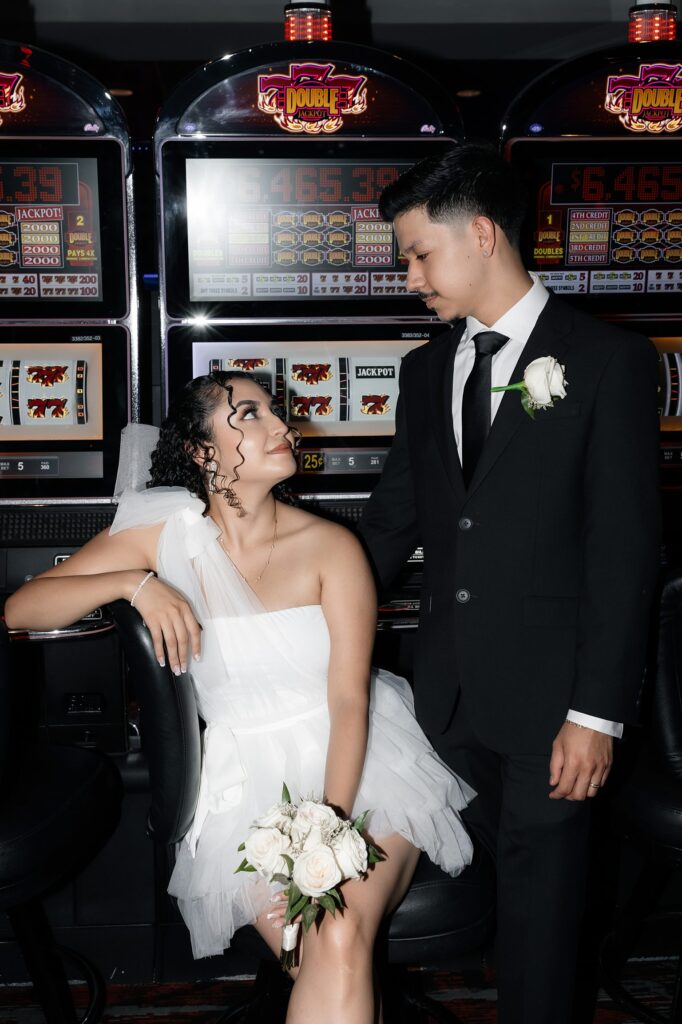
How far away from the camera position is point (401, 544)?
2.58 metres

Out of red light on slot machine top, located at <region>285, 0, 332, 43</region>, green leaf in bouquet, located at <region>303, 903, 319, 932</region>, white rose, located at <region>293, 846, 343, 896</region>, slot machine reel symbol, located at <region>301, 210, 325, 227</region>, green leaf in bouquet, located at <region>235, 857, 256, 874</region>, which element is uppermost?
red light on slot machine top, located at <region>285, 0, 332, 43</region>

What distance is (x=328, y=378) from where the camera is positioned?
3430mm

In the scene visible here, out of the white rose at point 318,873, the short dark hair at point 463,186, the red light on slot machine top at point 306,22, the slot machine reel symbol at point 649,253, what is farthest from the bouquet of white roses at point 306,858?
the red light on slot machine top at point 306,22

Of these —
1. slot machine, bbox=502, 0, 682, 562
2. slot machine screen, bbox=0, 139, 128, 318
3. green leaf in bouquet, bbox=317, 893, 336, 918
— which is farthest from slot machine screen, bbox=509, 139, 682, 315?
green leaf in bouquet, bbox=317, 893, 336, 918

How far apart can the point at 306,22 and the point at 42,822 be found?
2.66m

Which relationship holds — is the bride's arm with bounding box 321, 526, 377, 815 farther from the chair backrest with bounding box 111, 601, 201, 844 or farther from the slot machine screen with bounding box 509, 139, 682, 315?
the slot machine screen with bounding box 509, 139, 682, 315

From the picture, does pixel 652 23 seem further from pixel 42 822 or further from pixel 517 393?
pixel 42 822

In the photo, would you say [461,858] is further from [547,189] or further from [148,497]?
[547,189]

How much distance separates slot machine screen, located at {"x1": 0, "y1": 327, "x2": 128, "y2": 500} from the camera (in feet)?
10.9

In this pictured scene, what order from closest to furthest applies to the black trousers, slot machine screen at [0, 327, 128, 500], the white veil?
1. the black trousers
2. the white veil
3. slot machine screen at [0, 327, 128, 500]

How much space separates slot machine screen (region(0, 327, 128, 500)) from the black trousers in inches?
72.1

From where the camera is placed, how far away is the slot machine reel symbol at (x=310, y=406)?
3.43m

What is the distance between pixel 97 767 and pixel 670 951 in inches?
76.2

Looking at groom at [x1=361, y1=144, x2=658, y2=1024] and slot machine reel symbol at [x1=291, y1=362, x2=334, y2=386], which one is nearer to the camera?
groom at [x1=361, y1=144, x2=658, y2=1024]
